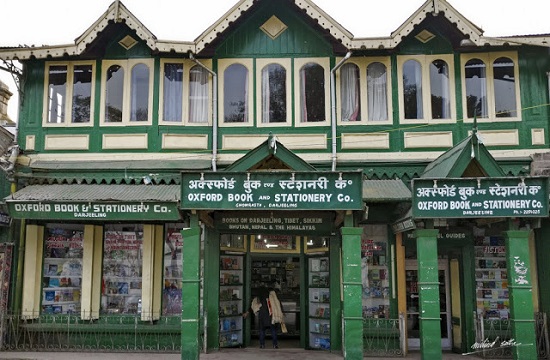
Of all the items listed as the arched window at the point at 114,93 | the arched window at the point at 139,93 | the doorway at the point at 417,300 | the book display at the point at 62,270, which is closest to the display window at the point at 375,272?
the doorway at the point at 417,300

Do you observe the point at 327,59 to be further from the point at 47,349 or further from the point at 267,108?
the point at 47,349

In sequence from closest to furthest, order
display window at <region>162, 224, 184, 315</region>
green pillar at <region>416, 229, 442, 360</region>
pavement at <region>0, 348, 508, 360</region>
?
green pillar at <region>416, 229, 442, 360</region> → pavement at <region>0, 348, 508, 360</region> → display window at <region>162, 224, 184, 315</region>

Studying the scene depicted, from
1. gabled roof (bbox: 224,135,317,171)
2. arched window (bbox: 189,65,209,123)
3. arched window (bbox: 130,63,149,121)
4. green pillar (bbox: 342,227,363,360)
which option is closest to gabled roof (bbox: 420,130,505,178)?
green pillar (bbox: 342,227,363,360)

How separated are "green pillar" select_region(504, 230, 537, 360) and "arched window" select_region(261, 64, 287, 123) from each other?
644cm

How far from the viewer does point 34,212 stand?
1348 centimetres

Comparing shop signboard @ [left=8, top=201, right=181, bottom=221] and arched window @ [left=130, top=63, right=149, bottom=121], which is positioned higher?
arched window @ [left=130, top=63, right=149, bottom=121]

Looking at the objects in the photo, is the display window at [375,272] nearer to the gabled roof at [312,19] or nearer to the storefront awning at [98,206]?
the gabled roof at [312,19]

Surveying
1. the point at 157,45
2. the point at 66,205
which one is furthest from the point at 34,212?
the point at 157,45

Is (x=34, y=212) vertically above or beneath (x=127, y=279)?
above

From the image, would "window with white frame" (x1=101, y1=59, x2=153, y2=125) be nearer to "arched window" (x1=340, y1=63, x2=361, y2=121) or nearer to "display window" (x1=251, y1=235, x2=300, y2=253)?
"display window" (x1=251, y1=235, x2=300, y2=253)

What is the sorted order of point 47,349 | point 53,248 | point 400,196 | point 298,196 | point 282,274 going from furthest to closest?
point 282,274
point 53,248
point 47,349
point 400,196
point 298,196

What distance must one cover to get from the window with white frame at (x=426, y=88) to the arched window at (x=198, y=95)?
5.06m

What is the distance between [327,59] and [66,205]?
24.3ft

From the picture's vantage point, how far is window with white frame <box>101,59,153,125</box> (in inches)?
608
